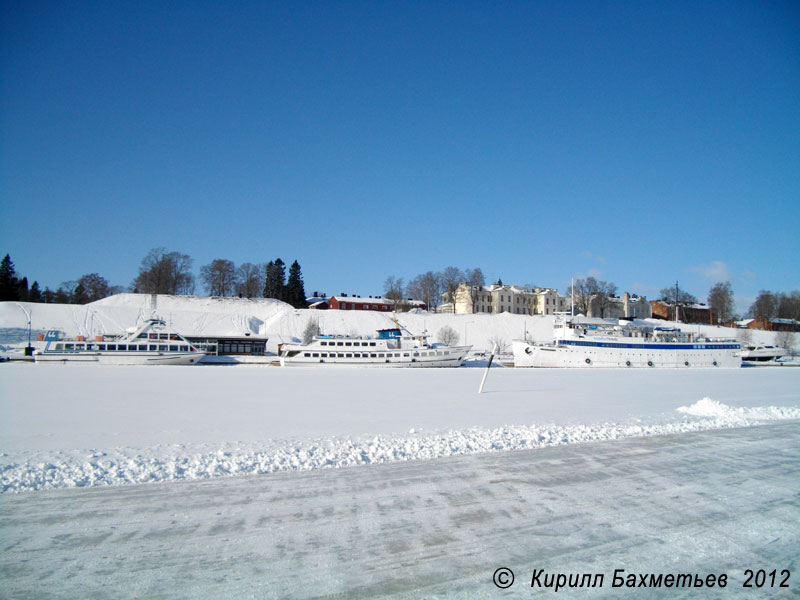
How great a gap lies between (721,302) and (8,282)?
6879 inches

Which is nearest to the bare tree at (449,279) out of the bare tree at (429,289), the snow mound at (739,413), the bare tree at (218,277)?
the bare tree at (429,289)

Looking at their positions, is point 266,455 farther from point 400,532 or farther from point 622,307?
point 622,307

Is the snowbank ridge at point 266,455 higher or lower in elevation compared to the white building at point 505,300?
lower

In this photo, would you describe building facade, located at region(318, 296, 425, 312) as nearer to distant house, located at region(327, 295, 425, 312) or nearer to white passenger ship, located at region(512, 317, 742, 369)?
distant house, located at region(327, 295, 425, 312)

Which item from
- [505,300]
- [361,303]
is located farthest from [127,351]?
[505,300]

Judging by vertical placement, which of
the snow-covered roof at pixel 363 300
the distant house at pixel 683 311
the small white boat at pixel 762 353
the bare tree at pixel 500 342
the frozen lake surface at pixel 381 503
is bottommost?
the small white boat at pixel 762 353

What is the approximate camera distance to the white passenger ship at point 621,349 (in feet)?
174

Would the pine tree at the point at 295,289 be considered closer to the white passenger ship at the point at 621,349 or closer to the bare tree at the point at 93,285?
the bare tree at the point at 93,285

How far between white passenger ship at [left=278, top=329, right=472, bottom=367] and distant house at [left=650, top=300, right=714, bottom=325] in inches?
Answer: 4583

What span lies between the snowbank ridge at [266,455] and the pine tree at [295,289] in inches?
4207

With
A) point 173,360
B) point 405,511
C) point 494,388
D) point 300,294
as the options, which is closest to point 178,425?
point 405,511

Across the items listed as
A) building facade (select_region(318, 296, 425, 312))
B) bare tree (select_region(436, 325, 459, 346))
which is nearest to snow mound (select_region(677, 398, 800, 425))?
bare tree (select_region(436, 325, 459, 346))

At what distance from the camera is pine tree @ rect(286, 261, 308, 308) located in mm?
115562

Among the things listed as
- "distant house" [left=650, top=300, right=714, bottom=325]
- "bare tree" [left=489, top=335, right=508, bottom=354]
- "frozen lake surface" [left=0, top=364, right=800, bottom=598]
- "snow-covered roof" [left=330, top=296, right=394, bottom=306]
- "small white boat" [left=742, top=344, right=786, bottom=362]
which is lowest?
"small white boat" [left=742, top=344, right=786, bottom=362]
